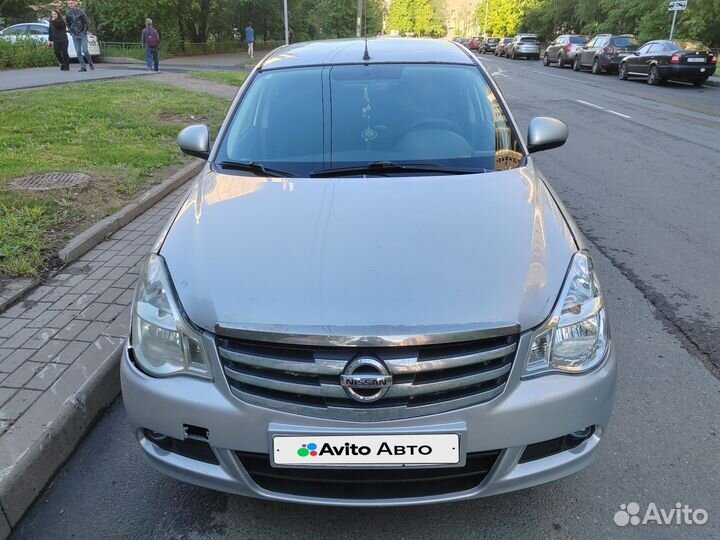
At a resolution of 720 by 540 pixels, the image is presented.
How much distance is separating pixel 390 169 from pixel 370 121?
46cm

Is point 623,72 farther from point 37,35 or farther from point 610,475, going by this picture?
point 610,475

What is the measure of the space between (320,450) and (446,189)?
1.39 m

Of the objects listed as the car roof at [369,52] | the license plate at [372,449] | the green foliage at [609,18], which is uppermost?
the green foliage at [609,18]

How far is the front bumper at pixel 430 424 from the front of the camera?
1.92 m

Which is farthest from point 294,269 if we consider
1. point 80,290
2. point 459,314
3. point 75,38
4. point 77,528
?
point 75,38

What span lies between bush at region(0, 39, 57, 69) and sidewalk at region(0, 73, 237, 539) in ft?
65.1

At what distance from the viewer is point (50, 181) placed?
6.06 meters

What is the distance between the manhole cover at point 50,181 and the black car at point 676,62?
19950 mm

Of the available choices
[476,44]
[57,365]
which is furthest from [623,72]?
[476,44]

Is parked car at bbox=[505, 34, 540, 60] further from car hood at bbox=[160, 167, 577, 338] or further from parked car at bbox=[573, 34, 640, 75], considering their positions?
car hood at bbox=[160, 167, 577, 338]

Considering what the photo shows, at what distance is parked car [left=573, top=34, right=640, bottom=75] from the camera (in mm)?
24844

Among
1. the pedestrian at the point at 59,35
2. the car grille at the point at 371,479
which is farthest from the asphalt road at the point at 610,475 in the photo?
the pedestrian at the point at 59,35

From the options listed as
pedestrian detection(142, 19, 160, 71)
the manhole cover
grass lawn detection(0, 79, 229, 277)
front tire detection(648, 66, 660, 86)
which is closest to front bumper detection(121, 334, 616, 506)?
grass lawn detection(0, 79, 229, 277)

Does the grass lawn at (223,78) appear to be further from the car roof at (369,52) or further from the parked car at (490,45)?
the parked car at (490,45)
